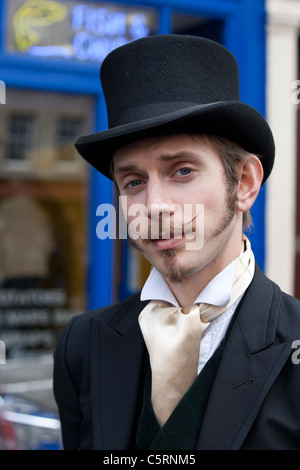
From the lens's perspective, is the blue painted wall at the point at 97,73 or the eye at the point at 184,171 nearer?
the eye at the point at 184,171

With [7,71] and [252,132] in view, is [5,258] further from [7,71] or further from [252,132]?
[252,132]

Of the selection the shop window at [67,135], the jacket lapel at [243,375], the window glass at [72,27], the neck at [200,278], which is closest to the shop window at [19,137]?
the shop window at [67,135]

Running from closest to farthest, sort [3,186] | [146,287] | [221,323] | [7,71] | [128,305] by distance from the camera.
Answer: [221,323] → [146,287] → [128,305] → [7,71] → [3,186]

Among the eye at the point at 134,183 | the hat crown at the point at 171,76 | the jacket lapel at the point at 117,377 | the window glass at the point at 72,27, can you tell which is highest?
the window glass at the point at 72,27

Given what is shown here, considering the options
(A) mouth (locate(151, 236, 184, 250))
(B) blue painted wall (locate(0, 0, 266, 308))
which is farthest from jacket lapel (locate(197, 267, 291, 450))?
(B) blue painted wall (locate(0, 0, 266, 308))

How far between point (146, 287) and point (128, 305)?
27cm

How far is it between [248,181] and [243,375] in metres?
0.56

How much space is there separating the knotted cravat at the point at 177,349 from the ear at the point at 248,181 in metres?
0.17

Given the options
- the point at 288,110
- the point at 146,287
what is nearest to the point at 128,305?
the point at 146,287

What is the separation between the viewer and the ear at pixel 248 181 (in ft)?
5.89

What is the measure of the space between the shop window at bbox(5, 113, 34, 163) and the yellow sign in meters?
0.54

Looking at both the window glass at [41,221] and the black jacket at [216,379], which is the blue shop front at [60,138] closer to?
the window glass at [41,221]

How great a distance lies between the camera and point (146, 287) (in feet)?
6.20

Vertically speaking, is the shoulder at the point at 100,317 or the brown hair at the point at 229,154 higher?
the brown hair at the point at 229,154
